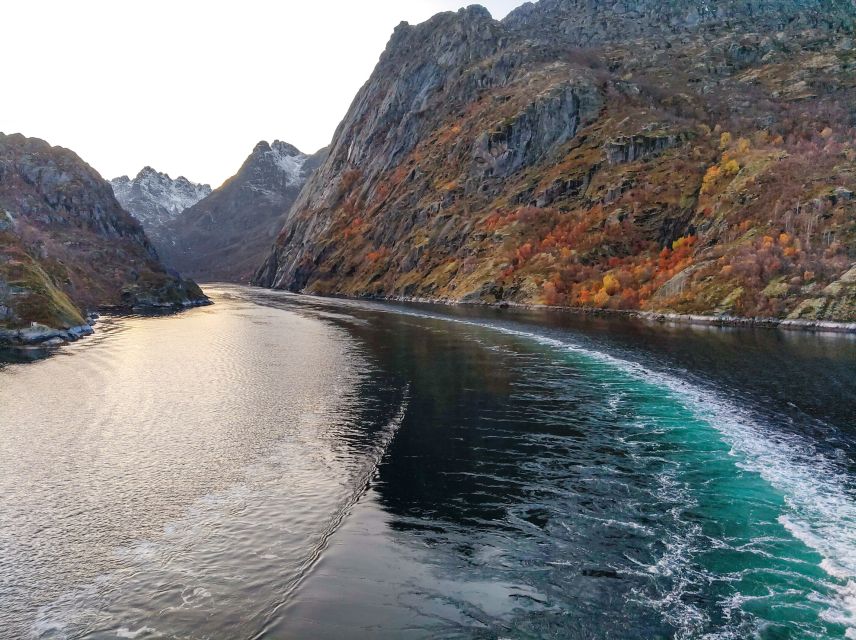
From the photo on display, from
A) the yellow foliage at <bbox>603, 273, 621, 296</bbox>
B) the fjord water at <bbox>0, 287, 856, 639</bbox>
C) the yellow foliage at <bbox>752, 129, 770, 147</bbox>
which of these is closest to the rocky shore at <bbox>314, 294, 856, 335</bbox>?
the yellow foliage at <bbox>603, 273, 621, 296</bbox>

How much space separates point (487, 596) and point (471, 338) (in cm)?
6167

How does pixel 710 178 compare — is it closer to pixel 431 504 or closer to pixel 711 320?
pixel 711 320

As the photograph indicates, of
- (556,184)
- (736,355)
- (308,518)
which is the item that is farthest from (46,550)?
(556,184)

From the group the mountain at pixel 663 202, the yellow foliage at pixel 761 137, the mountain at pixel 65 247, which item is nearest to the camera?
the mountain at pixel 65 247

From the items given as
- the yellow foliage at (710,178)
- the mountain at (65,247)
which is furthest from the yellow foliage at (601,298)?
the mountain at (65,247)

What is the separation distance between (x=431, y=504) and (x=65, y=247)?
158 metres

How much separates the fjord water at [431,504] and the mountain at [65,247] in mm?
34817

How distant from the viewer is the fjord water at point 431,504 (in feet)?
52.1

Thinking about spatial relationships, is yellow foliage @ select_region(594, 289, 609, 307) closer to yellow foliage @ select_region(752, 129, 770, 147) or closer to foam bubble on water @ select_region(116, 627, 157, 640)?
yellow foliage @ select_region(752, 129, 770, 147)

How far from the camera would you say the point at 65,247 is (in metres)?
143

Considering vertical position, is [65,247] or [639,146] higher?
[639,146]

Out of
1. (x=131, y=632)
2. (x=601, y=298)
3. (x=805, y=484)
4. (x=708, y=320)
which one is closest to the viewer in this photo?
(x=131, y=632)

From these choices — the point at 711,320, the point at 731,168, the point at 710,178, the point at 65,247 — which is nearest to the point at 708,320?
the point at 711,320

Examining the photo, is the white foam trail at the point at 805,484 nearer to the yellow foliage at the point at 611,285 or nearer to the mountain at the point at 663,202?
the mountain at the point at 663,202
